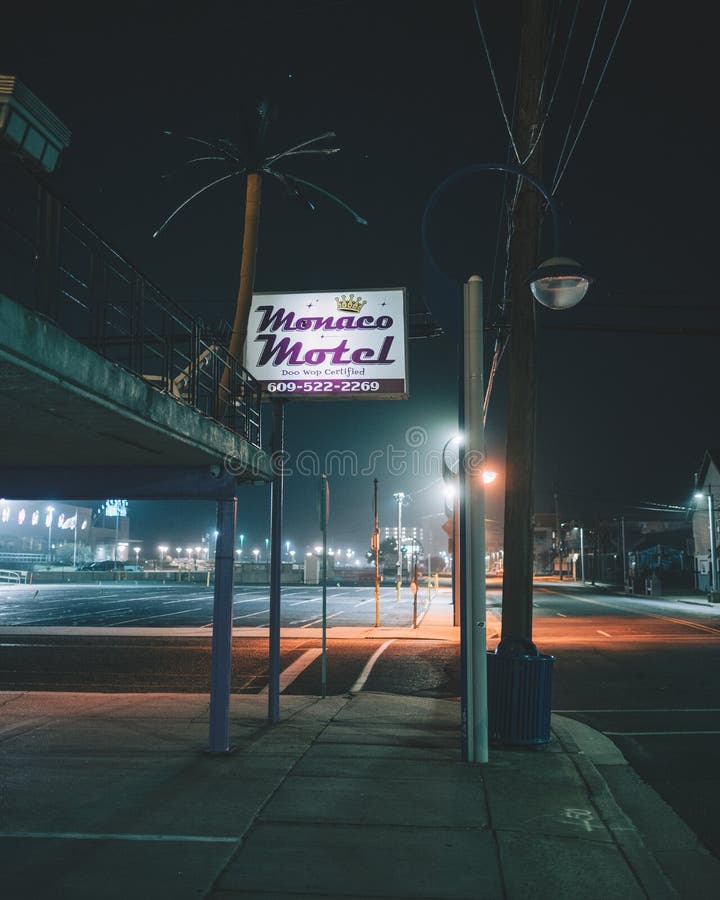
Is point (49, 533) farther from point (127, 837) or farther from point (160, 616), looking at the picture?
point (127, 837)

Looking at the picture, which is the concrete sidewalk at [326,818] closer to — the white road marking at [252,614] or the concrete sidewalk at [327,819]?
the concrete sidewalk at [327,819]

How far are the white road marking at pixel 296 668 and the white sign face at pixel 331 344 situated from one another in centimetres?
483

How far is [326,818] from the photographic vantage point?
573 cm

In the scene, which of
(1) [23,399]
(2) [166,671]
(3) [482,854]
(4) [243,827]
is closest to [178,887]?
(4) [243,827]

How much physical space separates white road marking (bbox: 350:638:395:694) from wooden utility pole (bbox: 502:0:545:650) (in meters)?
4.01

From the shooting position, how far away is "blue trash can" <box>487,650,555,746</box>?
814cm

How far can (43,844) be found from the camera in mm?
5180

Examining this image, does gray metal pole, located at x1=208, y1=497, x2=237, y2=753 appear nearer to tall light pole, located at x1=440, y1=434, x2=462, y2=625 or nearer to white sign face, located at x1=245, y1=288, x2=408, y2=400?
white sign face, located at x1=245, y1=288, x2=408, y2=400

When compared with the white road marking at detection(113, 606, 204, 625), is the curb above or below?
above

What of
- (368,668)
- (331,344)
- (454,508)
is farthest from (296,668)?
(454,508)

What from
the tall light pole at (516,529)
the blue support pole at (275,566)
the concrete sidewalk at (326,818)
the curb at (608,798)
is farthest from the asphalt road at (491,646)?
the blue support pole at (275,566)

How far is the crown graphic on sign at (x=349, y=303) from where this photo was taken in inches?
492

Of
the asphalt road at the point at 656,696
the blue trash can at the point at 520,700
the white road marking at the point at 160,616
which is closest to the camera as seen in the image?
the asphalt road at the point at 656,696

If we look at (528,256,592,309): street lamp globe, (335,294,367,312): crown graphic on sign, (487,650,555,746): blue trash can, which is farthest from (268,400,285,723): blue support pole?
(528,256,592,309): street lamp globe
